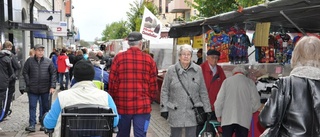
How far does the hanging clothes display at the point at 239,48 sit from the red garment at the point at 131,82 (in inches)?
101

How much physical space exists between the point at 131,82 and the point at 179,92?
0.65 metres

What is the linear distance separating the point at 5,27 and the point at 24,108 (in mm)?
5481

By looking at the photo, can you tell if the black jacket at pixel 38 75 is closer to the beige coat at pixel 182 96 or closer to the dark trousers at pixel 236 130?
the beige coat at pixel 182 96

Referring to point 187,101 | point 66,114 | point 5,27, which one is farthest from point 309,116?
point 5,27

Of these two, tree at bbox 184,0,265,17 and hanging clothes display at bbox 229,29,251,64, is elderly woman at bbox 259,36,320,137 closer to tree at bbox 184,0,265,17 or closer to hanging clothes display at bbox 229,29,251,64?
hanging clothes display at bbox 229,29,251,64

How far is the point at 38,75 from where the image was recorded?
8164 mm

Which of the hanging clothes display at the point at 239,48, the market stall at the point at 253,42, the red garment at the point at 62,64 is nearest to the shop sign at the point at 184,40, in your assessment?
the market stall at the point at 253,42

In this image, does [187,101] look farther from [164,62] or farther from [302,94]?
[164,62]

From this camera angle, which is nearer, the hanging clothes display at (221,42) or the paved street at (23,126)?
the hanging clothes display at (221,42)

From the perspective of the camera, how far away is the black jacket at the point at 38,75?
8.15 meters

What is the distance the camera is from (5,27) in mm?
16359

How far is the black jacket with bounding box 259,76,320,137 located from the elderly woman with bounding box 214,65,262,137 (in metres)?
2.66

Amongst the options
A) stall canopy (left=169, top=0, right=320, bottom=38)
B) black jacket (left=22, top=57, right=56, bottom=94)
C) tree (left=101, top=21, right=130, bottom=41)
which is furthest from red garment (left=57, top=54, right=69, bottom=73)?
tree (left=101, top=21, right=130, bottom=41)

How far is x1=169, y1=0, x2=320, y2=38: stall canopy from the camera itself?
5.32 meters
